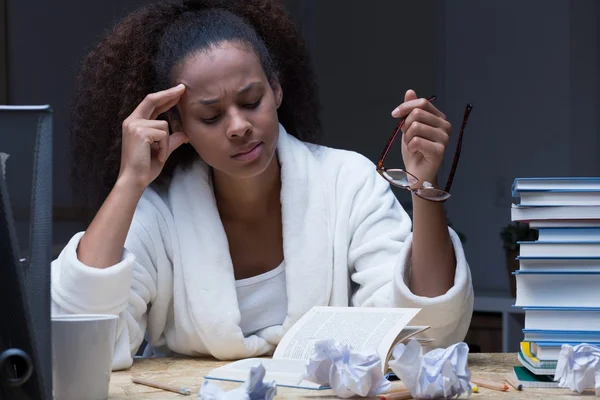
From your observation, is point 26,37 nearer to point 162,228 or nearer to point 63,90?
point 63,90

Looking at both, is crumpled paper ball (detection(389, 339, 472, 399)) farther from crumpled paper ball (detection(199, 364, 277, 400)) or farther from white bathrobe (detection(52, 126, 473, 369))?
white bathrobe (detection(52, 126, 473, 369))

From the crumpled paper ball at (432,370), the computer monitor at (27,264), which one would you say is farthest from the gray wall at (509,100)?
the computer monitor at (27,264)

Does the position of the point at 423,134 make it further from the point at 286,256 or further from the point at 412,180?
the point at 286,256

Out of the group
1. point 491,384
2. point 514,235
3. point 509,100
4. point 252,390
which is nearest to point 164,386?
point 252,390

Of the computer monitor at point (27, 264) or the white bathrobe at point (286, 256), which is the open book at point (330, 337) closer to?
the white bathrobe at point (286, 256)

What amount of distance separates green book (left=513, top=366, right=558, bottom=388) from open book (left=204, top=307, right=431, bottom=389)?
0.49 ft

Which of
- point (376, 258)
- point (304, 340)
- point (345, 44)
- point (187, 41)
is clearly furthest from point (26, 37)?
point (304, 340)

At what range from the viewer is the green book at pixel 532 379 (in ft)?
3.92

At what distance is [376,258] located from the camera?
5.76 ft

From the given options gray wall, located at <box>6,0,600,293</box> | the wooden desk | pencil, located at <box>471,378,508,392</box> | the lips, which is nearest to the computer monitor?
the wooden desk

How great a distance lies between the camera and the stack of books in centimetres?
120

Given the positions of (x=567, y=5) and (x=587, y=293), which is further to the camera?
(x=567, y=5)

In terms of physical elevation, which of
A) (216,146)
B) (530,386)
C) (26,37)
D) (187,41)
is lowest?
(530,386)

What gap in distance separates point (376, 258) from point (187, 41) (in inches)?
20.9
